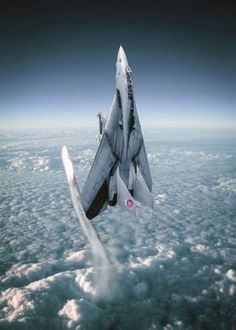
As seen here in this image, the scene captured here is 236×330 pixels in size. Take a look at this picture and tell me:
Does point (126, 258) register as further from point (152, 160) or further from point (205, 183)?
point (152, 160)

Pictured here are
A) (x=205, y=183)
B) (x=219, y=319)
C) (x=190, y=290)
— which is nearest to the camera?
(x=219, y=319)

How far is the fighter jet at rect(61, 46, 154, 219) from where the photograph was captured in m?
7.89

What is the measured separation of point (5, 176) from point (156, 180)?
99865 millimetres

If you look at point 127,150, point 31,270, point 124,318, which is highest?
point 127,150

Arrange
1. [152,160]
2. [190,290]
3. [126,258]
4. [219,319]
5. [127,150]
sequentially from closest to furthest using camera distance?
1. [127,150]
2. [219,319]
3. [190,290]
4. [126,258]
5. [152,160]

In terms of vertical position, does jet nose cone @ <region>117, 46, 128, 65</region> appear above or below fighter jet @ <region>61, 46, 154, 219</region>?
above

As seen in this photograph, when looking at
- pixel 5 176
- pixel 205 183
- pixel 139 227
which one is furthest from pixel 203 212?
pixel 5 176

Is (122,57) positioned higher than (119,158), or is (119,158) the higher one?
(122,57)

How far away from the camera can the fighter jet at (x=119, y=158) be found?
789 cm

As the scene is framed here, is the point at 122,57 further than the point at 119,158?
No

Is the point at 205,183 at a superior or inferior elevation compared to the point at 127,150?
inferior

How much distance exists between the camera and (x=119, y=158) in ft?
28.8

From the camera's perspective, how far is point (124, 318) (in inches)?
1720

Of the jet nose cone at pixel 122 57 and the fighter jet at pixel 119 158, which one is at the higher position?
the jet nose cone at pixel 122 57
